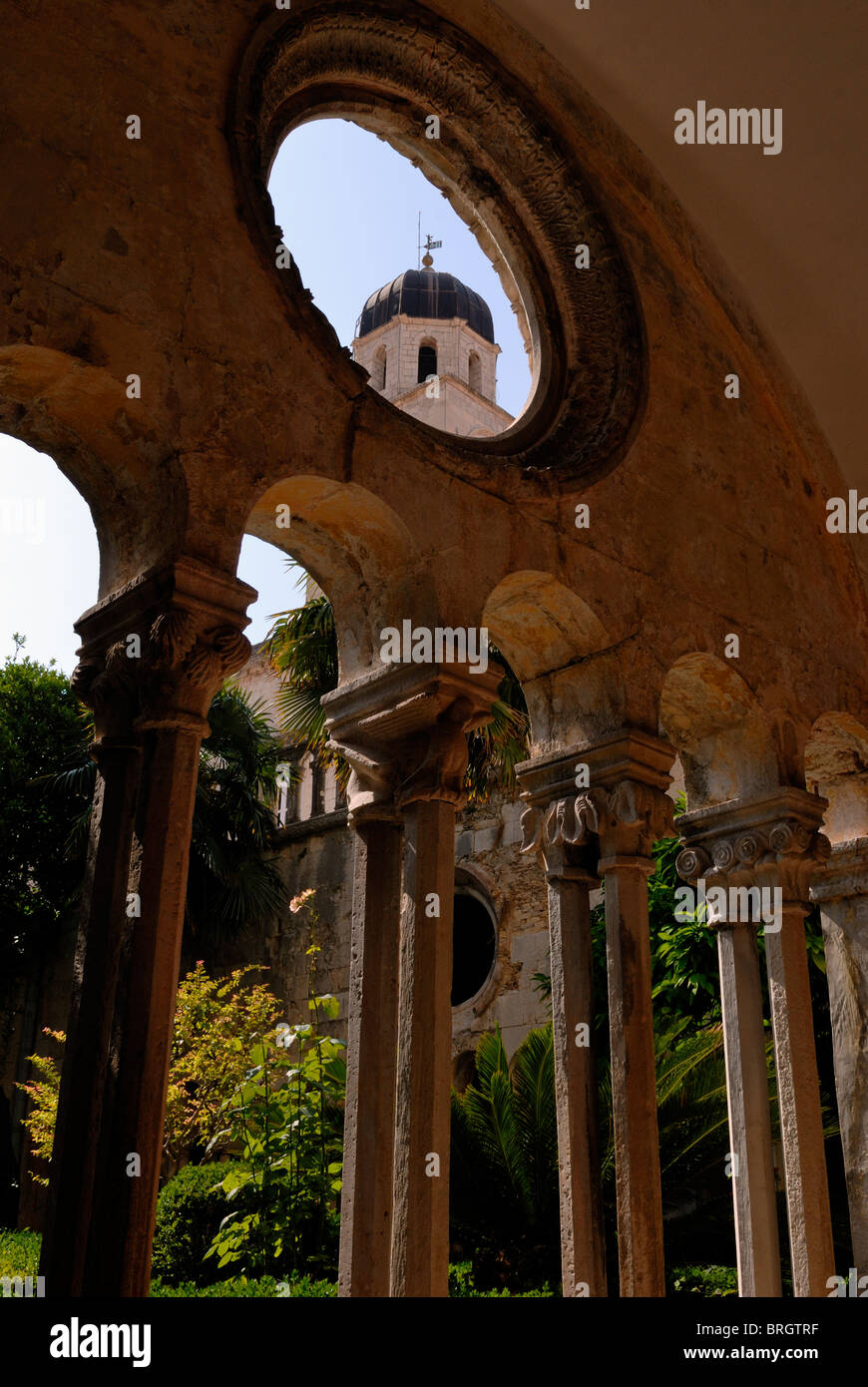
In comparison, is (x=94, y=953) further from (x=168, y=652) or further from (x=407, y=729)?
(x=407, y=729)

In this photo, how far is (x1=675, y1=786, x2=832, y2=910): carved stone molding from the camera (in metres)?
5.45

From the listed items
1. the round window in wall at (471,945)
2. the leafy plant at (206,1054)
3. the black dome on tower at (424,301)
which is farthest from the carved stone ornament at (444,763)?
the black dome on tower at (424,301)

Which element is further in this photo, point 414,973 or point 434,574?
point 434,574

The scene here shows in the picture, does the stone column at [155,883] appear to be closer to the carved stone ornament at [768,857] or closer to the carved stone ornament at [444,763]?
the carved stone ornament at [444,763]

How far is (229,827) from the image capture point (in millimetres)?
14758

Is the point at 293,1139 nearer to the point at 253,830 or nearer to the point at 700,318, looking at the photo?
the point at 700,318

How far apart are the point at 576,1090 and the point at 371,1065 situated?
0.89m

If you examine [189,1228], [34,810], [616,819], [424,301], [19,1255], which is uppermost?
[424,301]

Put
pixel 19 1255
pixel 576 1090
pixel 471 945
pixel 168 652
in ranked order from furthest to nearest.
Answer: pixel 471 945 → pixel 19 1255 → pixel 576 1090 → pixel 168 652

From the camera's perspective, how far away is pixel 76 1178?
3.10m

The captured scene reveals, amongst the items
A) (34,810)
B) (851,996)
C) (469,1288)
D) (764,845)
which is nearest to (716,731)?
(764,845)
